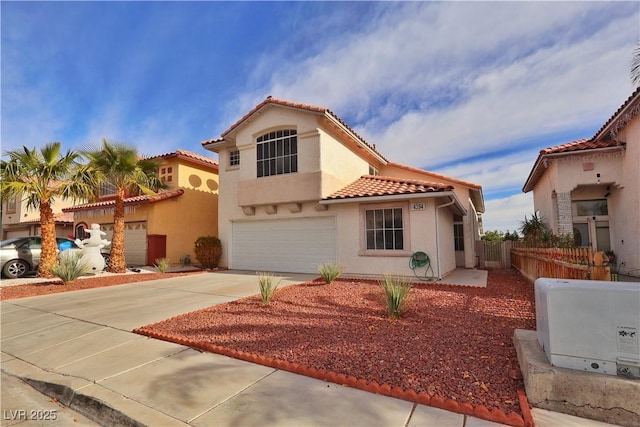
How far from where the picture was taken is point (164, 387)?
3619mm

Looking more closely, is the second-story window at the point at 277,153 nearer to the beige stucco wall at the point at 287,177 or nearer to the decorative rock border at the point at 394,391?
the beige stucco wall at the point at 287,177

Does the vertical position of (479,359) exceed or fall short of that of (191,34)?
it falls short

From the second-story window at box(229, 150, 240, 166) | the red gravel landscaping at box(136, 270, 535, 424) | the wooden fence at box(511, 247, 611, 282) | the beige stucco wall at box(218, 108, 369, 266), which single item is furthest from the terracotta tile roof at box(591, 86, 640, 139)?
the second-story window at box(229, 150, 240, 166)

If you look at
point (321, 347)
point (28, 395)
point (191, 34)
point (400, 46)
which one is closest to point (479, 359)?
point (321, 347)

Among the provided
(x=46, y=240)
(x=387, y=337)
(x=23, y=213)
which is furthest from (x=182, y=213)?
(x=23, y=213)

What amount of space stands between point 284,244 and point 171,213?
7.32m

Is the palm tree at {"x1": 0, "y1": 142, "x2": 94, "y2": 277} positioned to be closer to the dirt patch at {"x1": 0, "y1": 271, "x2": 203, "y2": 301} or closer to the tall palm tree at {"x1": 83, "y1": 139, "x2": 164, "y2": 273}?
the tall palm tree at {"x1": 83, "y1": 139, "x2": 164, "y2": 273}

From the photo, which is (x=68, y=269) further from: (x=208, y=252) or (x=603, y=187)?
(x=603, y=187)

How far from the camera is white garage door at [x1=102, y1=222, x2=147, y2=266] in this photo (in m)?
16.9

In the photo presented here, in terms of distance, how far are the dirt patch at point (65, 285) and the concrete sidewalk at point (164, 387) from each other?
3684mm

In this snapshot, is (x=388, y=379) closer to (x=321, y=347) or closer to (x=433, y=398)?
(x=433, y=398)

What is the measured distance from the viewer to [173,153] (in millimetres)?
17156

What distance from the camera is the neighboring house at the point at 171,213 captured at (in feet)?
54.3

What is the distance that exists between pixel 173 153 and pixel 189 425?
1666cm
